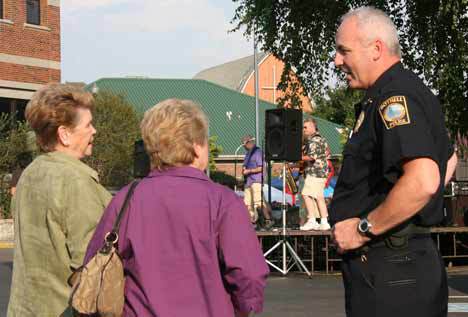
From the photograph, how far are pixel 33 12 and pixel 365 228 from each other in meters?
32.3

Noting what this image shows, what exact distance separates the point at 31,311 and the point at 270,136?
12123mm

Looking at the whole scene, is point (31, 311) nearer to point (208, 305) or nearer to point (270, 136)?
point (208, 305)

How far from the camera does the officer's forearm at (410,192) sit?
12.6 feet

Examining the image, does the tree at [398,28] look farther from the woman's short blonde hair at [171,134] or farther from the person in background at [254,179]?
the woman's short blonde hair at [171,134]

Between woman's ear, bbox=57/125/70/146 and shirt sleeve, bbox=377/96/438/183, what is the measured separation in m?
1.56

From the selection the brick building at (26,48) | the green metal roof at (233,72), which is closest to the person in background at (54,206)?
the brick building at (26,48)

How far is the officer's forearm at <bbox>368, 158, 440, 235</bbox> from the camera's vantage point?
3850mm

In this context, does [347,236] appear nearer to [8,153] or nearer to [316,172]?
[316,172]

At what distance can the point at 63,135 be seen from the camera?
473cm

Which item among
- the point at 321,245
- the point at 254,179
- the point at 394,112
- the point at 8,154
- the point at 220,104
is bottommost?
the point at 321,245

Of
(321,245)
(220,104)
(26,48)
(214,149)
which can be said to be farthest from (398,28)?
(220,104)

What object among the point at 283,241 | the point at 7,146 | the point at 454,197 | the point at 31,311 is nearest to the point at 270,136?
the point at 283,241

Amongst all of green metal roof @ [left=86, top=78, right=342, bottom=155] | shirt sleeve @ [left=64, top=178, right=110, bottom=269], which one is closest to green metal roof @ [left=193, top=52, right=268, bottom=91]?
green metal roof @ [left=86, top=78, right=342, bottom=155]

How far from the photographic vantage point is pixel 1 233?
27891mm
